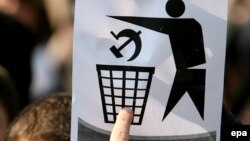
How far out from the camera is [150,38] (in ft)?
5.46

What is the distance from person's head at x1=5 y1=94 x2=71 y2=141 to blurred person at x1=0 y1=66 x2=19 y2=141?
1.84 feet

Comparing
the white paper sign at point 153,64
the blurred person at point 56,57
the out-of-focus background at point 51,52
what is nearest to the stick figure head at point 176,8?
the white paper sign at point 153,64

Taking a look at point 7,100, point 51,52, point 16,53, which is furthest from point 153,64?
point 51,52

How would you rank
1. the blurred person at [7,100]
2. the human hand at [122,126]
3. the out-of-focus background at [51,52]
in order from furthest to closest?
the out-of-focus background at [51,52] < the blurred person at [7,100] < the human hand at [122,126]

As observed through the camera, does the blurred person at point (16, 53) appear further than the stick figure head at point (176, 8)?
Yes

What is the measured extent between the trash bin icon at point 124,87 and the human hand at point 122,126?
26 mm

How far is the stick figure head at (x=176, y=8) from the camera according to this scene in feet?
5.45

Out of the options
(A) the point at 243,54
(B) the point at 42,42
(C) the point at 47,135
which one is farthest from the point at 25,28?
(C) the point at 47,135

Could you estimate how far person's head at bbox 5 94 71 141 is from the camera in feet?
6.48

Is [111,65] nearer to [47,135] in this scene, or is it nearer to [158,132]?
[158,132]

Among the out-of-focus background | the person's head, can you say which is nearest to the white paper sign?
the person's head

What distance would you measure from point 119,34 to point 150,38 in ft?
0.21

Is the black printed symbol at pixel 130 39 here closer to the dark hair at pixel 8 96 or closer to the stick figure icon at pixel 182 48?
the stick figure icon at pixel 182 48

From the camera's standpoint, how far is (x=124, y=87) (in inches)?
65.8
